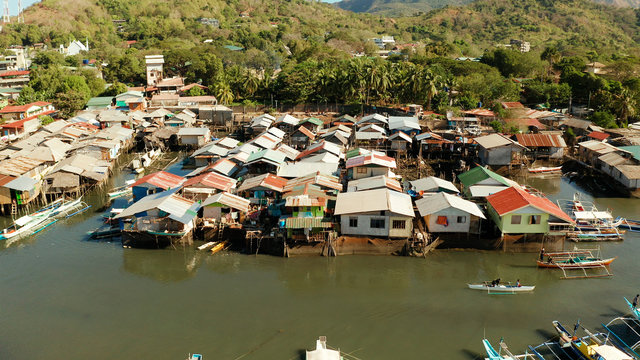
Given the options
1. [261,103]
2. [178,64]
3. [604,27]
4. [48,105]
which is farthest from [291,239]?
[604,27]

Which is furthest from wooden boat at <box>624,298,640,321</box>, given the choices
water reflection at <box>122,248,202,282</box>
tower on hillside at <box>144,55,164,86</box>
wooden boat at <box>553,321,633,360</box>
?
tower on hillside at <box>144,55,164,86</box>

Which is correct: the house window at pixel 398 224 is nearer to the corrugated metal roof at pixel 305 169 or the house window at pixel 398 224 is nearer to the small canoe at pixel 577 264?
the small canoe at pixel 577 264

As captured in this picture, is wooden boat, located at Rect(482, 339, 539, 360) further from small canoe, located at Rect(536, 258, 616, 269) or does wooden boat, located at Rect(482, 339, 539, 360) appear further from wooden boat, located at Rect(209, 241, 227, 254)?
wooden boat, located at Rect(209, 241, 227, 254)

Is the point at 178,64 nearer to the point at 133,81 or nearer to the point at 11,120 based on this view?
the point at 133,81

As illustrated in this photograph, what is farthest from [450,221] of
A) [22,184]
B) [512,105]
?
[512,105]

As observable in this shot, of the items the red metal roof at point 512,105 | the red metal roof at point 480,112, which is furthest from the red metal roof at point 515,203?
the red metal roof at point 512,105
